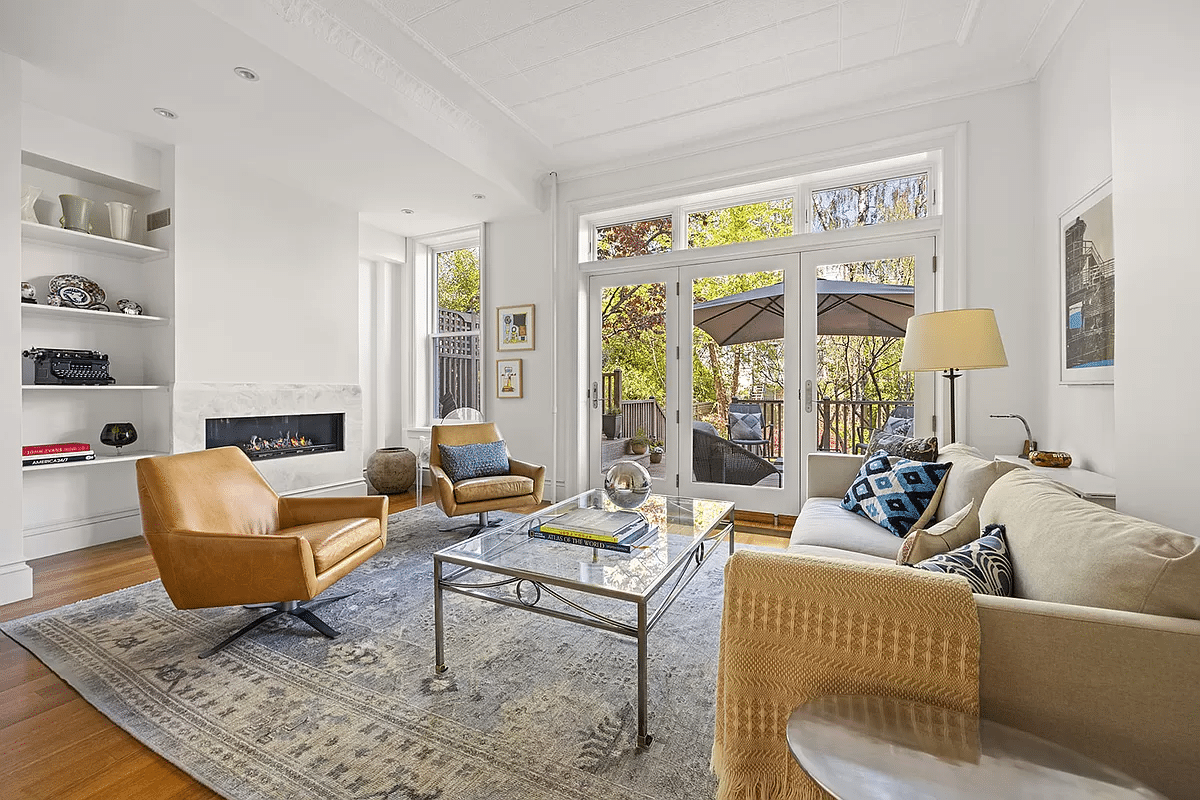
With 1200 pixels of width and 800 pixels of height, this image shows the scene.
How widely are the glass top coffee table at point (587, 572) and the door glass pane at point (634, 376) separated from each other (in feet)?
7.15

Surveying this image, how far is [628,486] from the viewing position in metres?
2.50

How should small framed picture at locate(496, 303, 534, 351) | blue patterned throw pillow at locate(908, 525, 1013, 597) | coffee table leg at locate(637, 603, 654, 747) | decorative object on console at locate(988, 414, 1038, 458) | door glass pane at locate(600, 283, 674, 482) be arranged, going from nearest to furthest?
blue patterned throw pillow at locate(908, 525, 1013, 597) → coffee table leg at locate(637, 603, 654, 747) → decorative object on console at locate(988, 414, 1038, 458) → door glass pane at locate(600, 283, 674, 482) → small framed picture at locate(496, 303, 534, 351)

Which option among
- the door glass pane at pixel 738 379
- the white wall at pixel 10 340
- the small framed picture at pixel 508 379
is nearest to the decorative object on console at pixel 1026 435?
the door glass pane at pixel 738 379

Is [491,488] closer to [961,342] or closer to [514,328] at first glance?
[514,328]

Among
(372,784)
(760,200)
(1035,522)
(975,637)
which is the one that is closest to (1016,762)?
(975,637)

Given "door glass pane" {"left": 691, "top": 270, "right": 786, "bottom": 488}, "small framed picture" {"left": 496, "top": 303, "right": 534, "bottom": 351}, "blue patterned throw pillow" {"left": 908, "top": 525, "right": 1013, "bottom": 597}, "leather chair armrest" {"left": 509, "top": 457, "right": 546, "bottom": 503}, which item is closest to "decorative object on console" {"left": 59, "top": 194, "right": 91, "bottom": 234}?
"small framed picture" {"left": 496, "top": 303, "right": 534, "bottom": 351}

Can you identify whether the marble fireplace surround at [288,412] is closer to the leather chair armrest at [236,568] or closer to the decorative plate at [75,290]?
the decorative plate at [75,290]

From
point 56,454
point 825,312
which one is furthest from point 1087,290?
point 56,454

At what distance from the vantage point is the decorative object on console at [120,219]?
3600 mm

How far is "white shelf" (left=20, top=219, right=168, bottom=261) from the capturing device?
10.5 feet

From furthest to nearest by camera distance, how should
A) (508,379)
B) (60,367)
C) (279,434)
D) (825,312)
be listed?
1. (508,379)
2. (279,434)
3. (825,312)
4. (60,367)

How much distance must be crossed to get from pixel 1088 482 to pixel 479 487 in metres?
3.05

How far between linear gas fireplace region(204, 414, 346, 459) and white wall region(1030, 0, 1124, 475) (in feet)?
17.1

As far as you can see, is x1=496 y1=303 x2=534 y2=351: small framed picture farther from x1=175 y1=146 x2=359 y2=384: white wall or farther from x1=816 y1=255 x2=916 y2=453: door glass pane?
x1=816 y1=255 x2=916 y2=453: door glass pane
